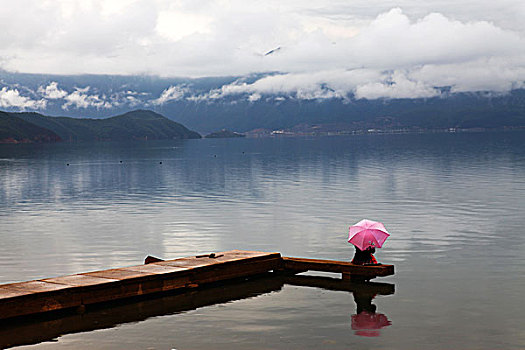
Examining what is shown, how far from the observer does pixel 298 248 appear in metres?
44.5

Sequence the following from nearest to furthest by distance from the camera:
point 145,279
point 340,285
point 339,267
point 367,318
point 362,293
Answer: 1. point 367,318
2. point 145,279
3. point 362,293
4. point 340,285
5. point 339,267

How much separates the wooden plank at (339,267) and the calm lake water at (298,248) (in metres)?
1.05

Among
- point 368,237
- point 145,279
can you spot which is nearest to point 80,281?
point 145,279

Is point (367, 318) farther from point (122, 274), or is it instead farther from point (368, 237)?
point (122, 274)

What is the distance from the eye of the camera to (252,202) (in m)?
74.2

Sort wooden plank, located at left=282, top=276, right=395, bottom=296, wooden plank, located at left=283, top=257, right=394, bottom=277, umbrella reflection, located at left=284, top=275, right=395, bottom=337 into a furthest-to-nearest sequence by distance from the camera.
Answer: wooden plank, located at left=283, top=257, right=394, bottom=277, wooden plank, located at left=282, top=276, right=395, bottom=296, umbrella reflection, located at left=284, top=275, right=395, bottom=337

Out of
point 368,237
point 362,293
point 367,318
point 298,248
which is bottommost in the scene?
point 367,318

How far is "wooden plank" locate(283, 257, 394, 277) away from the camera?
3341 cm

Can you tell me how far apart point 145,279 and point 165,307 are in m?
1.57

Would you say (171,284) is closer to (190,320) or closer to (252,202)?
(190,320)

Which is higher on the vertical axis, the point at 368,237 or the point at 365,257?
the point at 368,237

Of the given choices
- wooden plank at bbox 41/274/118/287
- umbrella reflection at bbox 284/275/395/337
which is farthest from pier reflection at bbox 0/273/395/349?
wooden plank at bbox 41/274/118/287

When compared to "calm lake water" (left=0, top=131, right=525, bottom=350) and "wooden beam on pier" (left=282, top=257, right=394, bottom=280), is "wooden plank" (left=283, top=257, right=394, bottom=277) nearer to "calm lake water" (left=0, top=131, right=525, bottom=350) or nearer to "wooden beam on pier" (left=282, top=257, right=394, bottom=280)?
"wooden beam on pier" (left=282, top=257, right=394, bottom=280)

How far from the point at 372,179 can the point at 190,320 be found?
80.2 m
